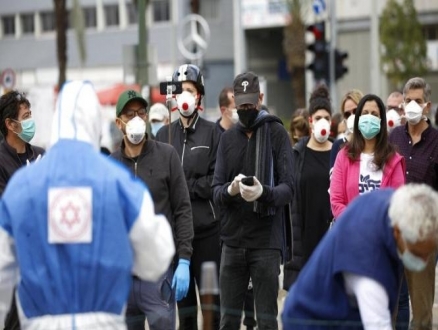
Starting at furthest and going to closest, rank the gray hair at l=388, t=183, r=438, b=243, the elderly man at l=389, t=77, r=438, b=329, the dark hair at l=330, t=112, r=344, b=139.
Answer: the dark hair at l=330, t=112, r=344, b=139 < the elderly man at l=389, t=77, r=438, b=329 < the gray hair at l=388, t=183, r=438, b=243

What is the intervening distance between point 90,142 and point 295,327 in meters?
1.21

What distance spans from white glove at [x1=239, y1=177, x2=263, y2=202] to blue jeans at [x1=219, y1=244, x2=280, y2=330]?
451 millimetres

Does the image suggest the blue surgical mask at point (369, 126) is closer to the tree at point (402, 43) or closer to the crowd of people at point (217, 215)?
the crowd of people at point (217, 215)

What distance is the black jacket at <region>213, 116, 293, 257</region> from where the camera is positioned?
313 inches

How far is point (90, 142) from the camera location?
5.15 m

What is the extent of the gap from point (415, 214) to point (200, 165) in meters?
3.88

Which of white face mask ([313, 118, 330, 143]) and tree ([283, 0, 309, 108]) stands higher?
tree ([283, 0, 309, 108])

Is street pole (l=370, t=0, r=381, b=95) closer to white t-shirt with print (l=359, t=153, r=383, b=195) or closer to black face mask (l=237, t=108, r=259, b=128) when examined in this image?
white t-shirt with print (l=359, t=153, r=383, b=195)

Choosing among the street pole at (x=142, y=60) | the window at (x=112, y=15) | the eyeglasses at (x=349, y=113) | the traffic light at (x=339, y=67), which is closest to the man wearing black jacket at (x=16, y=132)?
the eyeglasses at (x=349, y=113)

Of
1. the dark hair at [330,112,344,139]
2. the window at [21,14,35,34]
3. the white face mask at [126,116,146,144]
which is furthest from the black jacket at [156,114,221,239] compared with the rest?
the window at [21,14,35,34]

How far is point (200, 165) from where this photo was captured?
857 cm

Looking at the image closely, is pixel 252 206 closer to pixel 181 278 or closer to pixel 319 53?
Result: pixel 181 278

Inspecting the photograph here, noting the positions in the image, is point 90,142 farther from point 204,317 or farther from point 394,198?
point 394,198

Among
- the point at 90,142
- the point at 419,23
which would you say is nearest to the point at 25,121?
the point at 90,142
